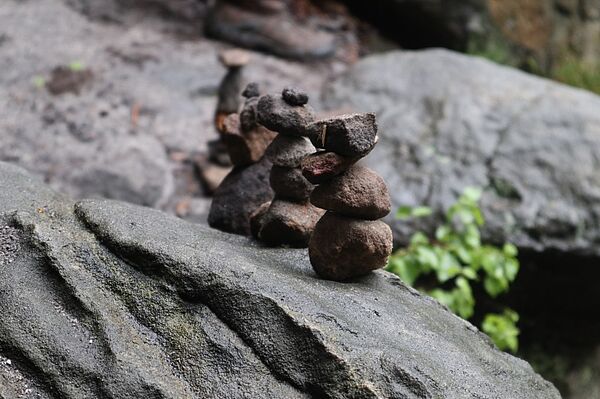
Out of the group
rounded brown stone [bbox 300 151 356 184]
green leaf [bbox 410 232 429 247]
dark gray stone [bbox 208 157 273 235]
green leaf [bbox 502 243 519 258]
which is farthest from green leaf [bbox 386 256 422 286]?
rounded brown stone [bbox 300 151 356 184]

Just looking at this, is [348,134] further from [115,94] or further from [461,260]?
[115,94]

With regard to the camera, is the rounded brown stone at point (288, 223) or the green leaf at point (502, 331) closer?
the rounded brown stone at point (288, 223)

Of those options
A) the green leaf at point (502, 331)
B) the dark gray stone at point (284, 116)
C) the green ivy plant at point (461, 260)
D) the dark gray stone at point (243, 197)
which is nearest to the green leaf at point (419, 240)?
the green ivy plant at point (461, 260)

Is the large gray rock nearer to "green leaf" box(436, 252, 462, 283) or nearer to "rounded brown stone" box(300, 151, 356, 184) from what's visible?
"green leaf" box(436, 252, 462, 283)

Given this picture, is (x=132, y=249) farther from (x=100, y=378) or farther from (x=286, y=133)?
(x=286, y=133)

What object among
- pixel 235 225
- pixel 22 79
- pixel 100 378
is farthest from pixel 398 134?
pixel 100 378

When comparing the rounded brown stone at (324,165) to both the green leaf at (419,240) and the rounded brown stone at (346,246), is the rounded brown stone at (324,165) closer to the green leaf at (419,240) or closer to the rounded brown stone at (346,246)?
the rounded brown stone at (346,246)

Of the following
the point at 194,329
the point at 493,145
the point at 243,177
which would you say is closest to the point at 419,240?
the point at 493,145
